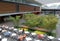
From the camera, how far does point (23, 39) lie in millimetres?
8008

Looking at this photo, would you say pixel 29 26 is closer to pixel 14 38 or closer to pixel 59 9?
pixel 14 38

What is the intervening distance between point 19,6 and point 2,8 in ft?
19.6

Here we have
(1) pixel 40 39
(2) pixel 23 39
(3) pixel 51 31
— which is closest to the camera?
(2) pixel 23 39

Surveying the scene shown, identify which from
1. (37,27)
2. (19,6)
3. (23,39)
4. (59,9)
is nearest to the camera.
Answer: (23,39)

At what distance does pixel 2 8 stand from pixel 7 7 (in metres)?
1.63

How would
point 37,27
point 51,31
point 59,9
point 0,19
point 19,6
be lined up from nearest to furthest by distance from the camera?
point 51,31 → point 37,27 → point 0,19 → point 19,6 → point 59,9

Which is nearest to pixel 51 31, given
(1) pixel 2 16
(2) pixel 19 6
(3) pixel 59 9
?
(1) pixel 2 16

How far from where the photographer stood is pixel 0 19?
18.5 m

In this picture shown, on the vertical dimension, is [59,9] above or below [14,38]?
below

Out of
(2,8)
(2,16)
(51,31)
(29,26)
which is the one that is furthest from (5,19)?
(51,31)

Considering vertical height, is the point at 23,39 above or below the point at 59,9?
above

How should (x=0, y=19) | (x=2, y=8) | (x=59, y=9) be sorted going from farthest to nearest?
(x=59, y=9) → (x=2, y=8) → (x=0, y=19)

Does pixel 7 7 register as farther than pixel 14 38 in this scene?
Yes

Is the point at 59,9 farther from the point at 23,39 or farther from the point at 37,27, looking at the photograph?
the point at 23,39
